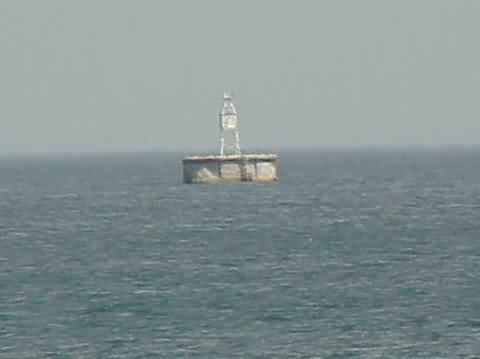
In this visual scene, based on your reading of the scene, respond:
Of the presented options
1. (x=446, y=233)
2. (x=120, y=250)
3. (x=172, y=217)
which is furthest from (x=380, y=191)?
(x=120, y=250)

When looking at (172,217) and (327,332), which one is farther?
(172,217)

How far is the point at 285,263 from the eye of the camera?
79500 millimetres

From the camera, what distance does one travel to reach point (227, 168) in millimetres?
162000

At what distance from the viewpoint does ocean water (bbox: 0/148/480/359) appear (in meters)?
51.9

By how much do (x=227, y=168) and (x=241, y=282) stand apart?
92.5 meters

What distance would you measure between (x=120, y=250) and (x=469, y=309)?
114 feet

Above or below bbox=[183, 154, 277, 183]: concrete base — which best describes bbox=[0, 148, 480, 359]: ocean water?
below

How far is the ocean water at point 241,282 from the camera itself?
51938 millimetres

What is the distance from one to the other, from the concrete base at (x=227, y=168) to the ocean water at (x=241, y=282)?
27.3 metres

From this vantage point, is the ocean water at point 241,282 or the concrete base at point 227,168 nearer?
the ocean water at point 241,282

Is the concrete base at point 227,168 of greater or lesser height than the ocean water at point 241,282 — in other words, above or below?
above

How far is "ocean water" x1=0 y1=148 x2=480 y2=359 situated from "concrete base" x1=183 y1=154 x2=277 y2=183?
27.3m

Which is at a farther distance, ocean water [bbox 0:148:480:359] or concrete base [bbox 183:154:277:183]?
concrete base [bbox 183:154:277:183]

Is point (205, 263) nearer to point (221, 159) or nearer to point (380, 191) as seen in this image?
point (221, 159)
